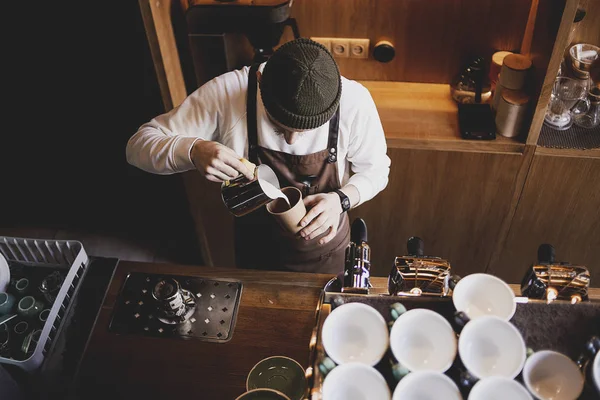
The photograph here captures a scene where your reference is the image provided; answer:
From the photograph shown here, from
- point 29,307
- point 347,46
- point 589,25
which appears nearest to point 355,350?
point 29,307

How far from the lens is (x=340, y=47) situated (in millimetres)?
2646

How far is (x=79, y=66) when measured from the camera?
2643 millimetres

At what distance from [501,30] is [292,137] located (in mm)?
1477

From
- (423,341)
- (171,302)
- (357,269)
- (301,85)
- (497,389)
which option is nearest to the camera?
(497,389)

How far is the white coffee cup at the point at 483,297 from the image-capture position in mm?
1127

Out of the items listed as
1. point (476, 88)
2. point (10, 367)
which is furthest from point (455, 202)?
point (10, 367)

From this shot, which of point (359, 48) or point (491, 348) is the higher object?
point (491, 348)

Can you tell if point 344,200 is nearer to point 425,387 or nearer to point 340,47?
point 425,387

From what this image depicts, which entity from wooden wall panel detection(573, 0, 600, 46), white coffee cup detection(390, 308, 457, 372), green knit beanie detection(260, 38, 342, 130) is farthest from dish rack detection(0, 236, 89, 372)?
wooden wall panel detection(573, 0, 600, 46)

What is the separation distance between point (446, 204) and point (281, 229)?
3.54 feet

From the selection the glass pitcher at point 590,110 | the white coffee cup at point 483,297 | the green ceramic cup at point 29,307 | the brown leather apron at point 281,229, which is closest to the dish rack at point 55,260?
the green ceramic cup at point 29,307

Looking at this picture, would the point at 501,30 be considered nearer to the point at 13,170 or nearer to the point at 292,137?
the point at 292,137

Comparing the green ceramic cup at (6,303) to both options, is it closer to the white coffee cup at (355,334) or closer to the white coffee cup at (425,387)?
the white coffee cup at (355,334)

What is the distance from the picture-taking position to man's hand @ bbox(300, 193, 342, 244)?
1659 mm
